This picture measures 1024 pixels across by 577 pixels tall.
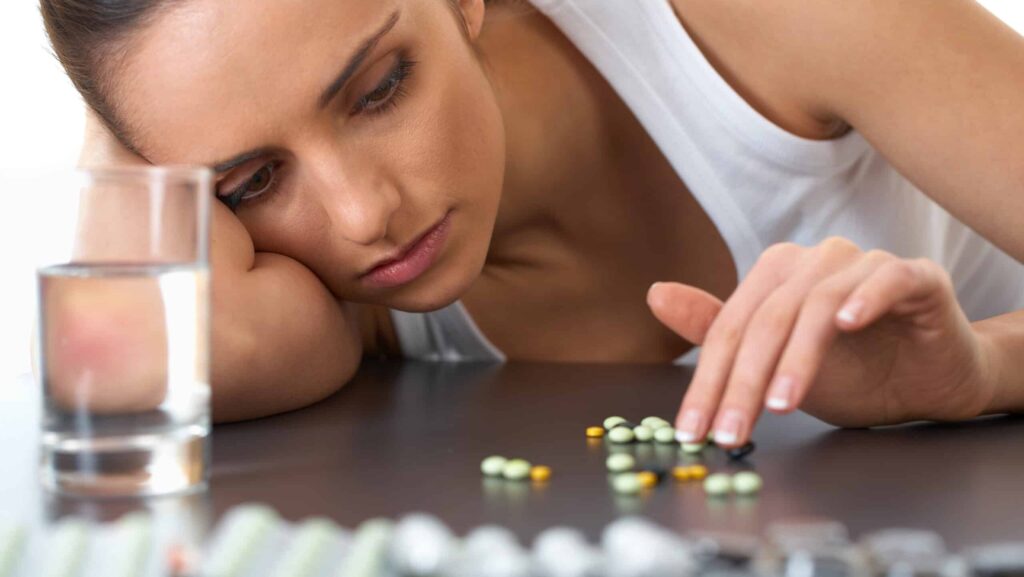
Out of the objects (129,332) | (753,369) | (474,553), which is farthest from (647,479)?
(129,332)

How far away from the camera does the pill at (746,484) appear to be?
0.86 m

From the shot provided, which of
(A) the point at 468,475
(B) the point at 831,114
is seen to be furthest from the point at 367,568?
(B) the point at 831,114

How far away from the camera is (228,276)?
1325 millimetres

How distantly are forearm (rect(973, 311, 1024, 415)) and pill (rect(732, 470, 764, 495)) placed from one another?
310mm

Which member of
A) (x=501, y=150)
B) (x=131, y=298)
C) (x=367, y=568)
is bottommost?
(x=367, y=568)

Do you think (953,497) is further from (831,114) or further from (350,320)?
(350,320)

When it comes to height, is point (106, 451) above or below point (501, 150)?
below

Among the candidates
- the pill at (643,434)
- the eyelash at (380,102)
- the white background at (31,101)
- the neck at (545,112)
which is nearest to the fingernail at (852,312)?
the pill at (643,434)

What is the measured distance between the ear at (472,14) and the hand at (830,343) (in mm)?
562

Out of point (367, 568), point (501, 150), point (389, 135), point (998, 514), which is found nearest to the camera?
point (367, 568)

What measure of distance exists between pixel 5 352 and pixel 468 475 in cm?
63

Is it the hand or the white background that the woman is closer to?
the hand

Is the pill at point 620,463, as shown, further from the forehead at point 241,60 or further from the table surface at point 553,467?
the forehead at point 241,60

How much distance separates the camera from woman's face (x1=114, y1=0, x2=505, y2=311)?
119cm
